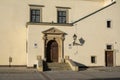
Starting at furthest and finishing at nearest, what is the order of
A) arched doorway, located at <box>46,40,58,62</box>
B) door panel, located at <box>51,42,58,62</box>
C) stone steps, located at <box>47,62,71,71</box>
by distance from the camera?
door panel, located at <box>51,42,58,62</box> < arched doorway, located at <box>46,40,58,62</box> < stone steps, located at <box>47,62,71,71</box>

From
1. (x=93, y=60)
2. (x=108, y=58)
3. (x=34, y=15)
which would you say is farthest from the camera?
(x=108, y=58)

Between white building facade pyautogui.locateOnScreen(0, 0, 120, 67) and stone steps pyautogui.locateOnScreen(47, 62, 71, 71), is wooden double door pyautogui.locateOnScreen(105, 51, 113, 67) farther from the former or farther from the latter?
stone steps pyautogui.locateOnScreen(47, 62, 71, 71)

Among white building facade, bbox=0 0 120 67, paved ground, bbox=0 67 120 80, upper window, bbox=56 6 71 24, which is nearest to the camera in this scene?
paved ground, bbox=0 67 120 80

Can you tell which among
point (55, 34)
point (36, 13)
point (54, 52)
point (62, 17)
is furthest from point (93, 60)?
point (36, 13)

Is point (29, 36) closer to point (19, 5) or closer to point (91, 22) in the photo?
point (19, 5)

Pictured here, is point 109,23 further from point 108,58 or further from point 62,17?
point 62,17

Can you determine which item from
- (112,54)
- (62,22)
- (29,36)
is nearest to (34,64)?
(29,36)

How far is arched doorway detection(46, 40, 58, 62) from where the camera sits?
32.4 m

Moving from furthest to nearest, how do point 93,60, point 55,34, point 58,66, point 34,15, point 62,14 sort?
point 62,14
point 34,15
point 93,60
point 55,34
point 58,66

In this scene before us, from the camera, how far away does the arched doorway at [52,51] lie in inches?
1275

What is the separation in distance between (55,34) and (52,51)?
1.91 m

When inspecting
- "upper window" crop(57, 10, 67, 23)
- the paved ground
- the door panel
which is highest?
"upper window" crop(57, 10, 67, 23)

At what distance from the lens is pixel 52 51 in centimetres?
3266

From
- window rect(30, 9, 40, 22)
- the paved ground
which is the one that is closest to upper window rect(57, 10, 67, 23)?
window rect(30, 9, 40, 22)
